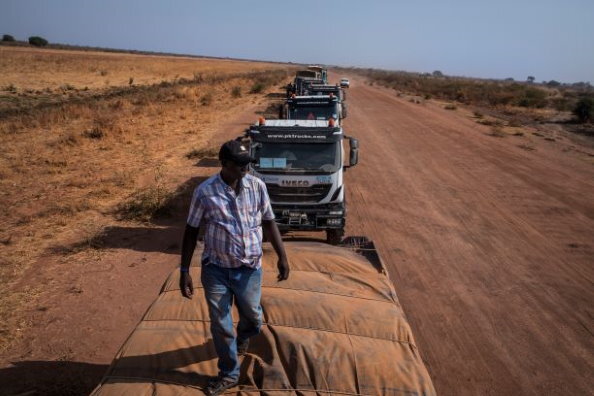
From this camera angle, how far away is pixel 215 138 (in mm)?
18875

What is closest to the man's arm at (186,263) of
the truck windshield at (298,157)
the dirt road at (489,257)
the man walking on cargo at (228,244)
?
the man walking on cargo at (228,244)

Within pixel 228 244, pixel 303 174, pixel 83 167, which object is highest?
pixel 228 244

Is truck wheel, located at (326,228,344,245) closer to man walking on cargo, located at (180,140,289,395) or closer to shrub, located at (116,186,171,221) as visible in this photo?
shrub, located at (116,186,171,221)

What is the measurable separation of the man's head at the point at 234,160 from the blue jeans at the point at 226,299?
0.76 m

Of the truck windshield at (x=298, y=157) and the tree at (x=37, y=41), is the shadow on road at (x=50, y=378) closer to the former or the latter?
the truck windshield at (x=298, y=157)

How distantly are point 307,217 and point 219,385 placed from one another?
14.5 feet

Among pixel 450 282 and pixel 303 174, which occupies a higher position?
pixel 303 174

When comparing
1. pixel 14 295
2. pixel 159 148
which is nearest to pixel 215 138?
pixel 159 148

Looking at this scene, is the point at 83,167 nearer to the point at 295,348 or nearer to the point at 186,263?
the point at 186,263

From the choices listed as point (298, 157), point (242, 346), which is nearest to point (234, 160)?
point (242, 346)

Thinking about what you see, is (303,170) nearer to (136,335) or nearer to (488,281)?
(488,281)

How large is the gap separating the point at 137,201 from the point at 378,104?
92.9ft

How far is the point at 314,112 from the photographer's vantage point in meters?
13.3

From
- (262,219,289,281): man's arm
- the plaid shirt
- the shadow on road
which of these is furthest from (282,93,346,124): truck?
the plaid shirt
